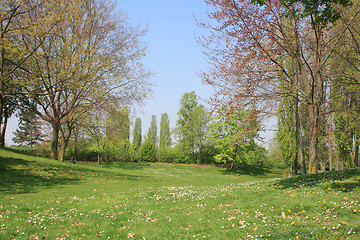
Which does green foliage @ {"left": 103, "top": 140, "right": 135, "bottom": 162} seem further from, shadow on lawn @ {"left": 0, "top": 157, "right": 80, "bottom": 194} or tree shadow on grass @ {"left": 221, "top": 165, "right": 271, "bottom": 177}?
shadow on lawn @ {"left": 0, "top": 157, "right": 80, "bottom": 194}

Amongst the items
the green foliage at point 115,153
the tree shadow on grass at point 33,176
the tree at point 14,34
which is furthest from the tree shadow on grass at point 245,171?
the tree at point 14,34

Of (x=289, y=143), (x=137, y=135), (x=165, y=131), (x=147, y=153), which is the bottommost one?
(x=147, y=153)

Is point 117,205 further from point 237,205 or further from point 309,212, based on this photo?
point 309,212

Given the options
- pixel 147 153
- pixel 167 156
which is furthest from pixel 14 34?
pixel 167 156

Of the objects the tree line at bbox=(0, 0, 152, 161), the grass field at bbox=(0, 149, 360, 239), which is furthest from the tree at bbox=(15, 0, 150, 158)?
the grass field at bbox=(0, 149, 360, 239)

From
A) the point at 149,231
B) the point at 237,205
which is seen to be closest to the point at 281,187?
the point at 237,205

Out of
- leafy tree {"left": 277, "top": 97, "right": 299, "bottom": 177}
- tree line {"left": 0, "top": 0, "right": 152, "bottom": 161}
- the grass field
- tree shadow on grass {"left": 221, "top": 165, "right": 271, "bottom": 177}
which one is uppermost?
tree line {"left": 0, "top": 0, "right": 152, "bottom": 161}

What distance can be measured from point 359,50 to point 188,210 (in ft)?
47.9

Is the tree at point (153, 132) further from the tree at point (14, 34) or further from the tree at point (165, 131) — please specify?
the tree at point (14, 34)

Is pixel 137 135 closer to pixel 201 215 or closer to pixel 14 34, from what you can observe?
pixel 14 34

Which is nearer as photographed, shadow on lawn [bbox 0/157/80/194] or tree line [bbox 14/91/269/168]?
shadow on lawn [bbox 0/157/80/194]

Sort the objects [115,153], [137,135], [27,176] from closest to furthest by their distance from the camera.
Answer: [27,176]
[115,153]
[137,135]

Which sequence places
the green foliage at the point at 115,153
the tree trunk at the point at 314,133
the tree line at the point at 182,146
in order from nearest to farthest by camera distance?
the tree trunk at the point at 314,133 → the tree line at the point at 182,146 → the green foliage at the point at 115,153

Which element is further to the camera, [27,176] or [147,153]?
[147,153]
